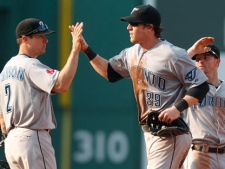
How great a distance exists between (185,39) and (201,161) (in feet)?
10.3

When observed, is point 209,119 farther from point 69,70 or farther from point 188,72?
point 69,70

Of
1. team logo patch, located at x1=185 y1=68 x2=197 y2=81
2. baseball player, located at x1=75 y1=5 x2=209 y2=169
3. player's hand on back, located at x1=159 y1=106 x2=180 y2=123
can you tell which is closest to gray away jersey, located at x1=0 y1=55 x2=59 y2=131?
baseball player, located at x1=75 y1=5 x2=209 y2=169

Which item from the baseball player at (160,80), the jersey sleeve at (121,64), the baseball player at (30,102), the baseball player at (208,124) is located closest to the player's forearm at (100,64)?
the jersey sleeve at (121,64)

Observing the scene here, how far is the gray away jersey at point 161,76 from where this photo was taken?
796cm

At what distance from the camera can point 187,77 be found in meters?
7.96

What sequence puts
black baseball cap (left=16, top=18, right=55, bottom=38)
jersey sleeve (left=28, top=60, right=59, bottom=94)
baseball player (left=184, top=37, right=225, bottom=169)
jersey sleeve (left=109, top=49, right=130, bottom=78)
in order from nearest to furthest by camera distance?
jersey sleeve (left=28, top=60, right=59, bottom=94)
black baseball cap (left=16, top=18, right=55, bottom=38)
jersey sleeve (left=109, top=49, right=130, bottom=78)
baseball player (left=184, top=37, right=225, bottom=169)

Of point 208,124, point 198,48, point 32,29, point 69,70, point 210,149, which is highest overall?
point 32,29

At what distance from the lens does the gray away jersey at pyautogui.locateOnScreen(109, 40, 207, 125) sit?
26.1 ft

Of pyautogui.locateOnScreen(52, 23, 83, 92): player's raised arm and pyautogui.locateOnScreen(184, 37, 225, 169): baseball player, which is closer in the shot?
pyautogui.locateOnScreen(52, 23, 83, 92): player's raised arm

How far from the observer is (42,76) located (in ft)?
26.1

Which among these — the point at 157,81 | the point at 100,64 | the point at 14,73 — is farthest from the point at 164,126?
the point at 14,73

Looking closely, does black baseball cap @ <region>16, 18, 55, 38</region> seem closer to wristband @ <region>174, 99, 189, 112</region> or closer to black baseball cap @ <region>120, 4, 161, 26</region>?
black baseball cap @ <region>120, 4, 161, 26</region>

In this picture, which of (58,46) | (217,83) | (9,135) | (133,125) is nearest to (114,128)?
(133,125)

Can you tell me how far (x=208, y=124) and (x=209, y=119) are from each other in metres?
0.05
